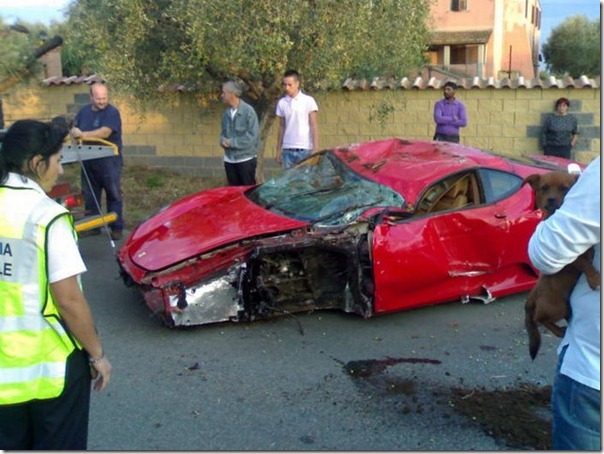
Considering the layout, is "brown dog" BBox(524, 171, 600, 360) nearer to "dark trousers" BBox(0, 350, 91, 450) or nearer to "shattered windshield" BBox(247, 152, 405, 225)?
"dark trousers" BBox(0, 350, 91, 450)

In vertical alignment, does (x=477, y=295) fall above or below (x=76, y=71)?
below

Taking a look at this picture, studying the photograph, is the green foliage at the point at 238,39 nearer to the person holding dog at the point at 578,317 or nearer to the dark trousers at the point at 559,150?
the dark trousers at the point at 559,150

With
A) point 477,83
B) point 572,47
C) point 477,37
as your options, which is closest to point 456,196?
point 477,83

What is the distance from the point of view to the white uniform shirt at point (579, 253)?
1860mm

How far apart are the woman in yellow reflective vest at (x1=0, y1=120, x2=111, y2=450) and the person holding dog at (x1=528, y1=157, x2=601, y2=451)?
149 cm

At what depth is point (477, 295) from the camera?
5469 millimetres

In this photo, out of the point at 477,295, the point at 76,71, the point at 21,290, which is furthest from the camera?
the point at 76,71

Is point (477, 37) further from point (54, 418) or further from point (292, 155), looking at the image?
point (54, 418)

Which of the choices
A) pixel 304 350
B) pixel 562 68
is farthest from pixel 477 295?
pixel 562 68

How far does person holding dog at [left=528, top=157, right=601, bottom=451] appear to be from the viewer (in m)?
1.87

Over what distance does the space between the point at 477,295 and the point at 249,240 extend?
1.98m

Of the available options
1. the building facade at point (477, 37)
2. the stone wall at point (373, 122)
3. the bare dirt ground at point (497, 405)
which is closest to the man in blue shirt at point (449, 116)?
the stone wall at point (373, 122)

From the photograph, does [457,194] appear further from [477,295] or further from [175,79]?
[175,79]

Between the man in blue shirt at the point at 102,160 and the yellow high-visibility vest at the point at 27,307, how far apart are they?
18.7 ft
